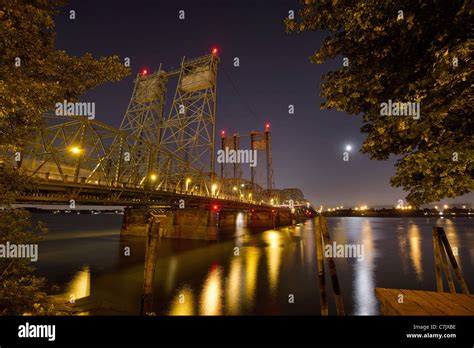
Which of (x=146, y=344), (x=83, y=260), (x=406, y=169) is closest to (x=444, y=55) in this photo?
(x=406, y=169)

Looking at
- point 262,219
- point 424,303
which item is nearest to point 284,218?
point 262,219

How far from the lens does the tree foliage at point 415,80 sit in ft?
15.3

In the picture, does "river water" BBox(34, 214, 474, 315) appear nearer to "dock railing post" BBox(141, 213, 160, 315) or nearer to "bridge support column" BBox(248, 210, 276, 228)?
"dock railing post" BBox(141, 213, 160, 315)

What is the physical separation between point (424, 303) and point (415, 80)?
526 centimetres

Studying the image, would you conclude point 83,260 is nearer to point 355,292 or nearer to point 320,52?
point 355,292

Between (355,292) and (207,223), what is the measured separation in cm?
2989

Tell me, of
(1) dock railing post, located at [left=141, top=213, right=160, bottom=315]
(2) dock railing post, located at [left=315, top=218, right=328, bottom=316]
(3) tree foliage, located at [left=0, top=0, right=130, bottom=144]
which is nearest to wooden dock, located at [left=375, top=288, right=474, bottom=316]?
(2) dock railing post, located at [left=315, top=218, right=328, bottom=316]

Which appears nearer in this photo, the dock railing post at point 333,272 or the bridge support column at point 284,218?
the dock railing post at point 333,272

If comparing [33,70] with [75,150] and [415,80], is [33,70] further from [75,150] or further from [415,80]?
[75,150]

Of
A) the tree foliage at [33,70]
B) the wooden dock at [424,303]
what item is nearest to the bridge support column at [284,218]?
the wooden dock at [424,303]

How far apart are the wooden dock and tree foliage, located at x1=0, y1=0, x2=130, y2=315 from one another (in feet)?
28.7

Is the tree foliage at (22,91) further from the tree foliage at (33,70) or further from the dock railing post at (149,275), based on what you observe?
the dock railing post at (149,275)

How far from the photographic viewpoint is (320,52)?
7156 mm

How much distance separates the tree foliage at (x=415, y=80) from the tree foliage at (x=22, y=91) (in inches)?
264
